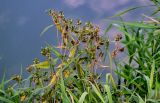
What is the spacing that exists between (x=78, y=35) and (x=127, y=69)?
368 mm

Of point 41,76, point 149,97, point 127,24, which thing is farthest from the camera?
point 127,24

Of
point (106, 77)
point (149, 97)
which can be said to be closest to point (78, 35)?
point (106, 77)

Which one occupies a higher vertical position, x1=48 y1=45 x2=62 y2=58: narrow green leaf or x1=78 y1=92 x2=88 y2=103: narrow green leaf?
x1=48 y1=45 x2=62 y2=58: narrow green leaf

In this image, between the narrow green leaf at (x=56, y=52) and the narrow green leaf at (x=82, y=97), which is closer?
the narrow green leaf at (x=82, y=97)

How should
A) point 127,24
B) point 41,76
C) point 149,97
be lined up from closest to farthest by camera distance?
point 149,97 → point 41,76 → point 127,24

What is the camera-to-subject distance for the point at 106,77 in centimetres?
268

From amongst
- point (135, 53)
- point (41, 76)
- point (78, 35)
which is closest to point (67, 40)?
point (78, 35)

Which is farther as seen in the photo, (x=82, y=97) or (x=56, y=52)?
(x=56, y=52)

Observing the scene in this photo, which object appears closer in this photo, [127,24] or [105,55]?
[105,55]

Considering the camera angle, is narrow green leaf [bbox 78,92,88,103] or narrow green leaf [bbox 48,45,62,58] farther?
narrow green leaf [bbox 48,45,62,58]

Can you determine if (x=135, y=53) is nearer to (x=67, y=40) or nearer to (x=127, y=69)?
(x=127, y=69)

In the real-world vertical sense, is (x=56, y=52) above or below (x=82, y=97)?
above

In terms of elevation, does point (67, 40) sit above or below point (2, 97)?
above

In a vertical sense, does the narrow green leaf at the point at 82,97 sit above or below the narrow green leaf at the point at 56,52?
below
